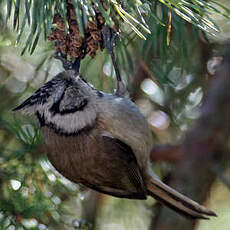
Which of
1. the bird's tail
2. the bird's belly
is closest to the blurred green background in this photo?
the bird's belly

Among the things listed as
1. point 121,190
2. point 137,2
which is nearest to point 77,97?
point 121,190

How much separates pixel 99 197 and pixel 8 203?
2.87 ft

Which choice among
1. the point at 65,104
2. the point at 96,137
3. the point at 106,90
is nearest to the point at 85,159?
the point at 96,137

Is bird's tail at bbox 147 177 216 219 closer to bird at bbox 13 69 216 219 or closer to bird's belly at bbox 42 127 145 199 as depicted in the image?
bird at bbox 13 69 216 219

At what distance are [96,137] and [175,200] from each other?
35 centimetres

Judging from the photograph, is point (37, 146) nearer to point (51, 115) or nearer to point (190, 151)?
point (51, 115)

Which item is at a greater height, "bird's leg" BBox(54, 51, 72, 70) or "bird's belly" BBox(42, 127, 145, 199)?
"bird's leg" BBox(54, 51, 72, 70)

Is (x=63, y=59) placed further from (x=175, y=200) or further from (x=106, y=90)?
(x=175, y=200)

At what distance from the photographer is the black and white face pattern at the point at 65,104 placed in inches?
57.0

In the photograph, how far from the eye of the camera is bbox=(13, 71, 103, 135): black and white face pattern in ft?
4.75

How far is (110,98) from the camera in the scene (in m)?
1.59

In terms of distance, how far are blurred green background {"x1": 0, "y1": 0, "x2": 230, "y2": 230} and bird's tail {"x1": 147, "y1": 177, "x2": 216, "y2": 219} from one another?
0.24 metres

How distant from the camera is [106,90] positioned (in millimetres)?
1738

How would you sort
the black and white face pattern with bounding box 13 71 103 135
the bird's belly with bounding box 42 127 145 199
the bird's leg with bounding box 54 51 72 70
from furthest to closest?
1. the bird's belly with bounding box 42 127 145 199
2. the black and white face pattern with bounding box 13 71 103 135
3. the bird's leg with bounding box 54 51 72 70
